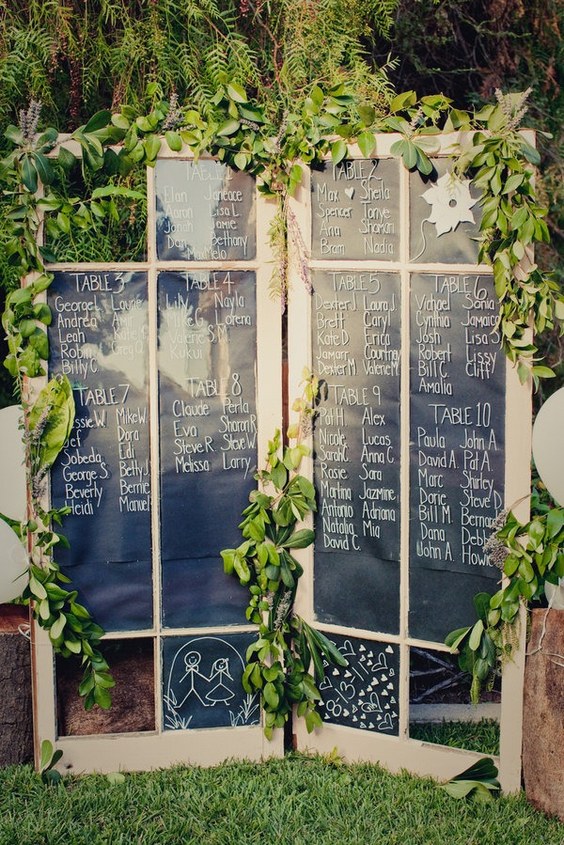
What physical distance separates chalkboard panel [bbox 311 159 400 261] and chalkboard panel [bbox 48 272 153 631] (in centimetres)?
75

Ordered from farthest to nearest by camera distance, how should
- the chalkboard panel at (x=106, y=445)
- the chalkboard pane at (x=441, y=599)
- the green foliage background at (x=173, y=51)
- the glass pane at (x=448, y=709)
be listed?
1. the green foliage background at (x=173, y=51)
2. the glass pane at (x=448, y=709)
3. the chalkboard panel at (x=106, y=445)
4. the chalkboard pane at (x=441, y=599)

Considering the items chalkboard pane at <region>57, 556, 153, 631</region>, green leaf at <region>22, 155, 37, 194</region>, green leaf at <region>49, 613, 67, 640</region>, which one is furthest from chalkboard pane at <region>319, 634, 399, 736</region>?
green leaf at <region>22, 155, 37, 194</region>

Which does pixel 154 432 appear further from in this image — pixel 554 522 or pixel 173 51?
pixel 173 51

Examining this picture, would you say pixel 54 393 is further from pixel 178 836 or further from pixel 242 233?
pixel 178 836

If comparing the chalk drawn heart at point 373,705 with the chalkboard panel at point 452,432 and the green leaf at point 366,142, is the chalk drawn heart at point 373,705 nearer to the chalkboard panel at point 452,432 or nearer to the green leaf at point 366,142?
the chalkboard panel at point 452,432

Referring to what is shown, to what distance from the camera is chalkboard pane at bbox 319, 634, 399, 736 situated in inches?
161

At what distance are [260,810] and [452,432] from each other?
1601mm

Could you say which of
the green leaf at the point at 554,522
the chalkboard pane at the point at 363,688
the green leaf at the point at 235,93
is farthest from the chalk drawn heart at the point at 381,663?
the green leaf at the point at 235,93

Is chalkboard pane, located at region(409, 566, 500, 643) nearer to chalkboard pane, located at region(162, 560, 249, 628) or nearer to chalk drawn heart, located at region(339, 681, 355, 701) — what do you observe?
chalk drawn heart, located at region(339, 681, 355, 701)

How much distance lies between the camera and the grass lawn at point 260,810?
11.8 ft

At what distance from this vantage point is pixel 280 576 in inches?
162

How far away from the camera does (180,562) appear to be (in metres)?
4.18

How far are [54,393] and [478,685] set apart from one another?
201 centimetres

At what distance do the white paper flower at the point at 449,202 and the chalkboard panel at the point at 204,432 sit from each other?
0.79 metres
